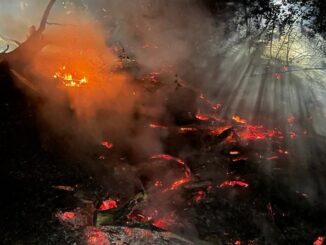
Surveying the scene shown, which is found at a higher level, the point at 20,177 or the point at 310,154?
the point at 20,177

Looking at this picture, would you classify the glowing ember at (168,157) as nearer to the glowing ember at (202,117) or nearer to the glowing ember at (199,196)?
the glowing ember at (199,196)

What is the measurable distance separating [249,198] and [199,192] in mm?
1105

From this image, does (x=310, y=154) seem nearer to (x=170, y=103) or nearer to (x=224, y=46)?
(x=170, y=103)

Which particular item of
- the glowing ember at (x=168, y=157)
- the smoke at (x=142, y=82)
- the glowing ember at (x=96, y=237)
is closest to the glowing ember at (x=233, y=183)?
the smoke at (x=142, y=82)

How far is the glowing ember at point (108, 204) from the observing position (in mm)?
6375

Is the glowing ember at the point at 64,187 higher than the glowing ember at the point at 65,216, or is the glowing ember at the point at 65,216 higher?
the glowing ember at the point at 64,187

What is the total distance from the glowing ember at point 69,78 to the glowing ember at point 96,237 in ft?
17.9

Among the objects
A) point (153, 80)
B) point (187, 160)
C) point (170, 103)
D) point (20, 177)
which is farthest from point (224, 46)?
point (20, 177)

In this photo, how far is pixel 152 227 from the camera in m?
5.96

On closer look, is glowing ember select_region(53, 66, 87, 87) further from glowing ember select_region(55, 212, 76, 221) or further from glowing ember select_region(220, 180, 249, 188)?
glowing ember select_region(220, 180, 249, 188)

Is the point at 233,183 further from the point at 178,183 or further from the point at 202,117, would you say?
the point at 202,117

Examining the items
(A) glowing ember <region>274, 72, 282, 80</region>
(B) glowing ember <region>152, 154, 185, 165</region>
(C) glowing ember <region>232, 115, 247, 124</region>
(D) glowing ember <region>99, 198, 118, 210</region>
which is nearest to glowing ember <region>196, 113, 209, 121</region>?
(C) glowing ember <region>232, 115, 247, 124</region>

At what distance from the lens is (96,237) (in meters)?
5.58

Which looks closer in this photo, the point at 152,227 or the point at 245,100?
the point at 152,227
